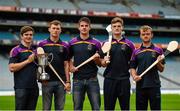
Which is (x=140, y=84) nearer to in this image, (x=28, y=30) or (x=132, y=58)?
(x=132, y=58)

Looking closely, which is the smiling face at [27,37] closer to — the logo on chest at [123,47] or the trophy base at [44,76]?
the trophy base at [44,76]

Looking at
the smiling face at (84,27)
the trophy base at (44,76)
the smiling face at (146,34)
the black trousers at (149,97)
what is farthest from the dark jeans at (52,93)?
the smiling face at (146,34)

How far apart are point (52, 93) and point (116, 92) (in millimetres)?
1216

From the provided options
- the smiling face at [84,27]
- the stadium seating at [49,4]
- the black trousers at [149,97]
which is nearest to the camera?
the black trousers at [149,97]

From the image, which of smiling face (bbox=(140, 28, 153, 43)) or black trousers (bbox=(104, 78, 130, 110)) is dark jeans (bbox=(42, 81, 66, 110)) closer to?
black trousers (bbox=(104, 78, 130, 110))

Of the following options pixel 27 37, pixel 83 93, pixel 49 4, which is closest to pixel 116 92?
pixel 83 93

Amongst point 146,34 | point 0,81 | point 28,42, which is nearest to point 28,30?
point 28,42

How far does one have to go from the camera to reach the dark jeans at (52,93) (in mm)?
7566

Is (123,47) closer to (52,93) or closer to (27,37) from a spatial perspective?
(52,93)

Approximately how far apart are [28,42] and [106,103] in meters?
1.87

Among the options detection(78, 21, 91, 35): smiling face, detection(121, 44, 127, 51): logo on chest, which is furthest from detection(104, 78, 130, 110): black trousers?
detection(78, 21, 91, 35): smiling face

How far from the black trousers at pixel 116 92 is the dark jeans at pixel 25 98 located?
1350 millimetres

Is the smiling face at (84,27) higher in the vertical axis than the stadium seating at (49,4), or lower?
lower

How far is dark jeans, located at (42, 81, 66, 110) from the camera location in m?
7.57
